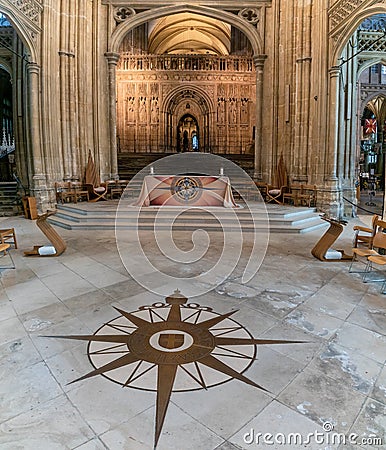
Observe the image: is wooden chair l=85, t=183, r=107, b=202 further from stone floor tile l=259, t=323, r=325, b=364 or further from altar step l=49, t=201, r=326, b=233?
stone floor tile l=259, t=323, r=325, b=364

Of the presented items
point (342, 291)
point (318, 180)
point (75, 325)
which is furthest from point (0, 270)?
point (318, 180)

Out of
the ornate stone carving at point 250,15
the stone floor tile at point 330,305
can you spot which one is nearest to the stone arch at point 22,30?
the ornate stone carving at point 250,15

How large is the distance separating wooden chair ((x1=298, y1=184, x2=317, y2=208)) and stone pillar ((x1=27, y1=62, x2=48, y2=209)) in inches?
299

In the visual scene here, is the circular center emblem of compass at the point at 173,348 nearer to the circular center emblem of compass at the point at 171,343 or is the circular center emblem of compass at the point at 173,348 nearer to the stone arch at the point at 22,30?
the circular center emblem of compass at the point at 171,343

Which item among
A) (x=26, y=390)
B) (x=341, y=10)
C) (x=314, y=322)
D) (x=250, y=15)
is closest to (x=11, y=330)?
(x=26, y=390)

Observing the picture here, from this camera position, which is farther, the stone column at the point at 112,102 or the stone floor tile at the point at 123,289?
the stone column at the point at 112,102

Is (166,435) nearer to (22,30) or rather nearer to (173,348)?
(173,348)

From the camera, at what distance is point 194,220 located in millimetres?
9070

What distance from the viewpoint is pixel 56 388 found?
2609 mm

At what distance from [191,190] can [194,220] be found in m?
1.49

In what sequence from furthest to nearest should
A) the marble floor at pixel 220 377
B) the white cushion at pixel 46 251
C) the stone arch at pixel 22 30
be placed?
1. the stone arch at pixel 22 30
2. the white cushion at pixel 46 251
3. the marble floor at pixel 220 377

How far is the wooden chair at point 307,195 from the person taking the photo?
10.9 m

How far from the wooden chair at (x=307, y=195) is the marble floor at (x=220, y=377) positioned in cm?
618

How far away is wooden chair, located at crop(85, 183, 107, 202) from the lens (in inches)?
471
